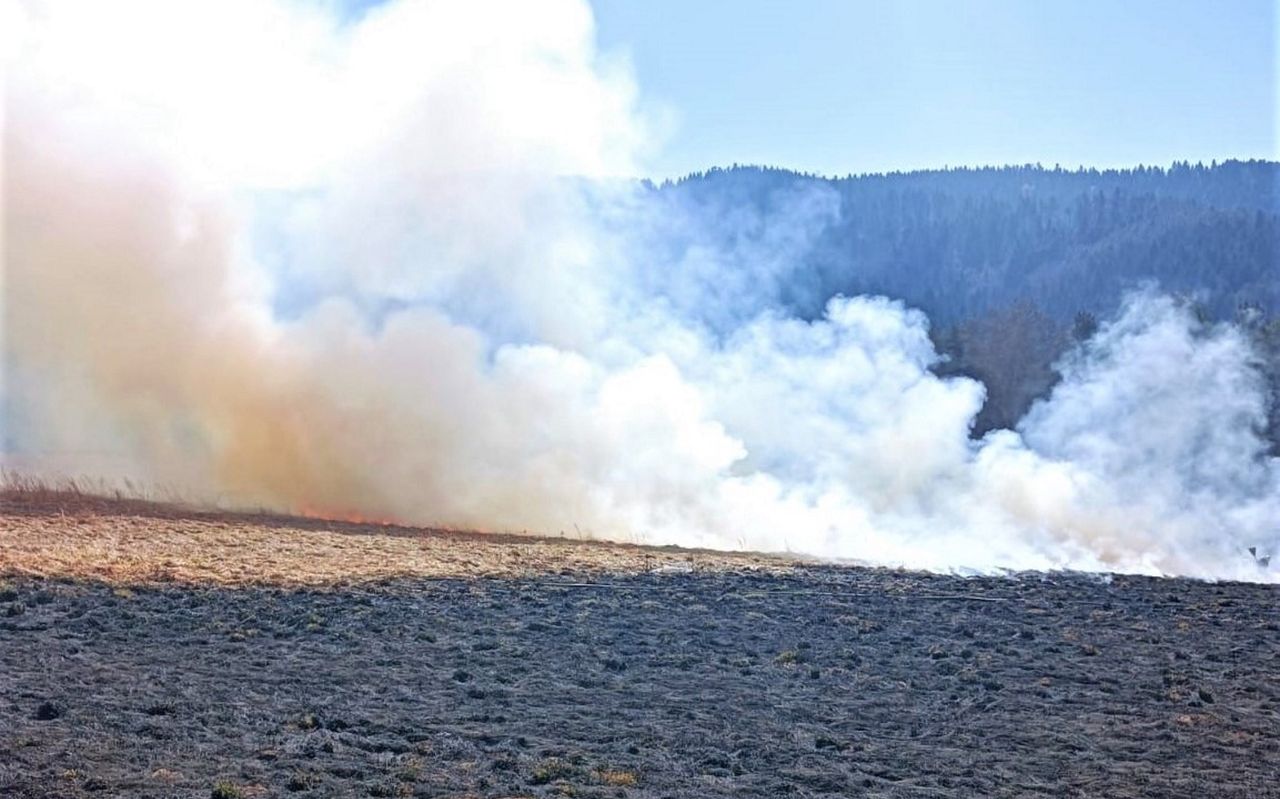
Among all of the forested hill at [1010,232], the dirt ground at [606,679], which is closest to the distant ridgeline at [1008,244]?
the forested hill at [1010,232]

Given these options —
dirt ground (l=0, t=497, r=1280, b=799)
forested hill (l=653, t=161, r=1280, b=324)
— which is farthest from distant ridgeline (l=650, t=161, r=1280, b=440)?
dirt ground (l=0, t=497, r=1280, b=799)

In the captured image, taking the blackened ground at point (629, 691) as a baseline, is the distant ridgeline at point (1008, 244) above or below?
above

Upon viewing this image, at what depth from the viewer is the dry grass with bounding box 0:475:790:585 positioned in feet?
63.9

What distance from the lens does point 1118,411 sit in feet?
112

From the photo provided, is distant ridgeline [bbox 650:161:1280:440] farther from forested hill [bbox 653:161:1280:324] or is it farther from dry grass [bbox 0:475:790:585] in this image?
dry grass [bbox 0:475:790:585]

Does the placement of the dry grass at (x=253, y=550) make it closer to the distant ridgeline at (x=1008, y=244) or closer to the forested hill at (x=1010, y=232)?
the distant ridgeline at (x=1008, y=244)

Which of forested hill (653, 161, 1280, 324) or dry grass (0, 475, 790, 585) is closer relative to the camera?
dry grass (0, 475, 790, 585)

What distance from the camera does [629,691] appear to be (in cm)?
1331

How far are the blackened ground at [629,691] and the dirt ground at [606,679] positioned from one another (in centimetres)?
4

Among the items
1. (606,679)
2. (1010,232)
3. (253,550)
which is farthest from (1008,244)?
(606,679)

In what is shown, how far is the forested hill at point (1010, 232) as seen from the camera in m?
78.0

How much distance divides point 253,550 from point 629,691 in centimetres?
1145

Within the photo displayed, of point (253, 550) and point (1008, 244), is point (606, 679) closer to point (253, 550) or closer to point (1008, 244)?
point (253, 550)

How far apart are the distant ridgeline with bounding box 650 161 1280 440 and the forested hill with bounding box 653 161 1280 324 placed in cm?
25
